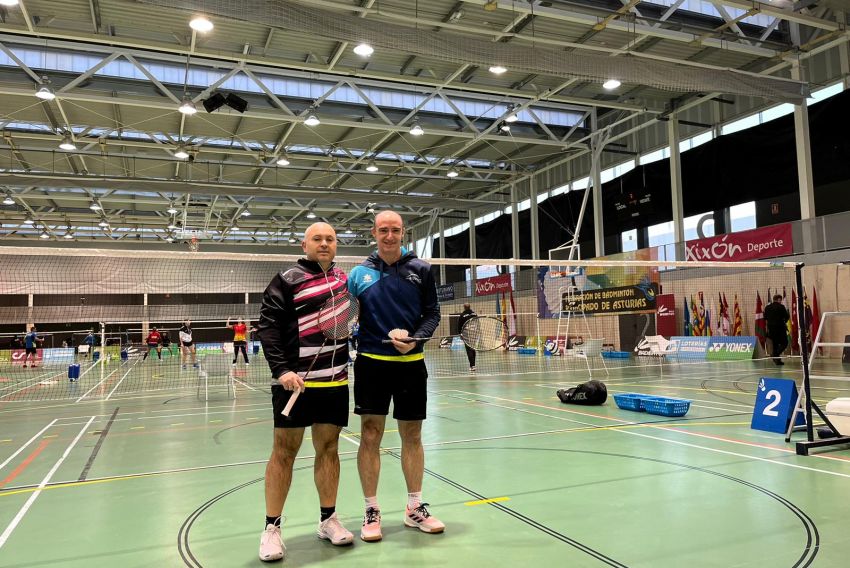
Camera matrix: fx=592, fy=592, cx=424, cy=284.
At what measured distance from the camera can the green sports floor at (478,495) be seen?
11.1 ft

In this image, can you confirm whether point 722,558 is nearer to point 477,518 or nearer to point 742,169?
point 477,518

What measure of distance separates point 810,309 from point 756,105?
7.15m

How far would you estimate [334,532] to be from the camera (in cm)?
352

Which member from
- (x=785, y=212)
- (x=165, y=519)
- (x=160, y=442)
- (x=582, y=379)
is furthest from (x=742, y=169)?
(x=165, y=519)

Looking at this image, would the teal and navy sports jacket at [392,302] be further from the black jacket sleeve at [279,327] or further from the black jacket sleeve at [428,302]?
the black jacket sleeve at [279,327]

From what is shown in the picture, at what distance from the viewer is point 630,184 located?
24.4 m

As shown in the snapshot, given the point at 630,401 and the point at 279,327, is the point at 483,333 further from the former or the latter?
the point at 630,401

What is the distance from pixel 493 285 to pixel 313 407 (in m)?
28.7

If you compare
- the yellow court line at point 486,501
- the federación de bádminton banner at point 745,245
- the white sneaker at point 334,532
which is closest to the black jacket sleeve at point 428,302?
the white sneaker at point 334,532

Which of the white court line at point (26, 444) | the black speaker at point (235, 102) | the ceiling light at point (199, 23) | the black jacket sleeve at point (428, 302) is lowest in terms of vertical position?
the white court line at point (26, 444)

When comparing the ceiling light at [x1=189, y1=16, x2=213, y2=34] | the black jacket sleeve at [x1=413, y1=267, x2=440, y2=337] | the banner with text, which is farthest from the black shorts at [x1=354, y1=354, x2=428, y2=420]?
the banner with text

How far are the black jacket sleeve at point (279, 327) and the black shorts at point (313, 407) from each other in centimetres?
15

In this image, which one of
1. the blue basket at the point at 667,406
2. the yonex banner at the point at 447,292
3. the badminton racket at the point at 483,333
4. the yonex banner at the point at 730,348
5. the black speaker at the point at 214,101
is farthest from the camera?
the yonex banner at the point at 447,292

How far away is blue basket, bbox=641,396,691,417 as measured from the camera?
8.20 m
